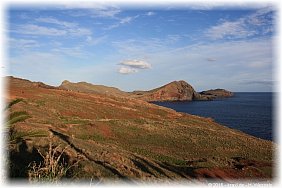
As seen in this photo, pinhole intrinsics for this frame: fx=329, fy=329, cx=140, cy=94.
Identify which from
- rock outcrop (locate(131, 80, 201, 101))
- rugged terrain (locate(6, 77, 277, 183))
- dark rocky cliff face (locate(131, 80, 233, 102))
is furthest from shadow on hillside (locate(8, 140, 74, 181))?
rock outcrop (locate(131, 80, 201, 101))

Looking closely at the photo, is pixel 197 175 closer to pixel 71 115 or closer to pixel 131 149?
pixel 131 149

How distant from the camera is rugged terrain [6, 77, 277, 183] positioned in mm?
15578

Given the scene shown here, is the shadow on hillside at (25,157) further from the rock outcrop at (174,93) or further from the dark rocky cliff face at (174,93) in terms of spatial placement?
the rock outcrop at (174,93)

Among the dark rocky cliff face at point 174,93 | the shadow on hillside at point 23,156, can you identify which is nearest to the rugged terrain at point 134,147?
the shadow on hillside at point 23,156

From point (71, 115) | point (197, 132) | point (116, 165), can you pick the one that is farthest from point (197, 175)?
point (71, 115)

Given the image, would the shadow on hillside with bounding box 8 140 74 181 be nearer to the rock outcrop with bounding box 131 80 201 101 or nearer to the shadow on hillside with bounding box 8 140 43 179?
the shadow on hillside with bounding box 8 140 43 179

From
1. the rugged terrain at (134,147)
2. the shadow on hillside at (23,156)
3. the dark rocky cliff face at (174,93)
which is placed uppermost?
the dark rocky cliff face at (174,93)

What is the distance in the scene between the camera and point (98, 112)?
4362cm

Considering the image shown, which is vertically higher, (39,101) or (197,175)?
(39,101)

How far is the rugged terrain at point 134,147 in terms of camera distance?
15578 millimetres

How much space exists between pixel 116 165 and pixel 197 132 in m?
24.1

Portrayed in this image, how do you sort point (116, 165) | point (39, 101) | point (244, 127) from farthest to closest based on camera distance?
point (244, 127) < point (39, 101) < point (116, 165)

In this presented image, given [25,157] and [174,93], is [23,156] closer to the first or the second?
[25,157]

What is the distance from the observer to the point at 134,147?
27609mm
